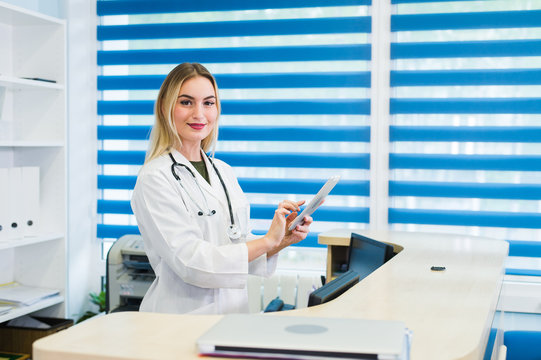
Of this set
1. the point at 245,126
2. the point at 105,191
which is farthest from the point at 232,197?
the point at 105,191

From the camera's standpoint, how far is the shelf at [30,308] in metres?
3.14

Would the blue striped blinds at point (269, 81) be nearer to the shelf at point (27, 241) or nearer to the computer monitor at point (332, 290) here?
the shelf at point (27, 241)

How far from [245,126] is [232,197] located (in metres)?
1.60

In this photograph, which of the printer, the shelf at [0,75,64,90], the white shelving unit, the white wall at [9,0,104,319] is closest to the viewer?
the shelf at [0,75,64,90]

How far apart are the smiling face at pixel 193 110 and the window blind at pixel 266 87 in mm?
1578

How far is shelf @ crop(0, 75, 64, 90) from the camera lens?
309cm

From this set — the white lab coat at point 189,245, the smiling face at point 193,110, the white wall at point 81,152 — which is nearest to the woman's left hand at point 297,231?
the white lab coat at point 189,245

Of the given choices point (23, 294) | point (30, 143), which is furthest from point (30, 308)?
point (30, 143)

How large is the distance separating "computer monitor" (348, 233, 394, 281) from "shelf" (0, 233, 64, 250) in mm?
1772

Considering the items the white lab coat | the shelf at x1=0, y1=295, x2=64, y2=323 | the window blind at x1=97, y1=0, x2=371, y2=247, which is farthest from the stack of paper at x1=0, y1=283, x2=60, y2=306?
the white lab coat

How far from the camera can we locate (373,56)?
3.70m

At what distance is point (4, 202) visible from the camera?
318 centimetres

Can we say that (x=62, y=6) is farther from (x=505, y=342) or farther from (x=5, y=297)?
(x=505, y=342)

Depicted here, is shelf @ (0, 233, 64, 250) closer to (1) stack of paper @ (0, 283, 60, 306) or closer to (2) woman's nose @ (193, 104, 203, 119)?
(1) stack of paper @ (0, 283, 60, 306)
